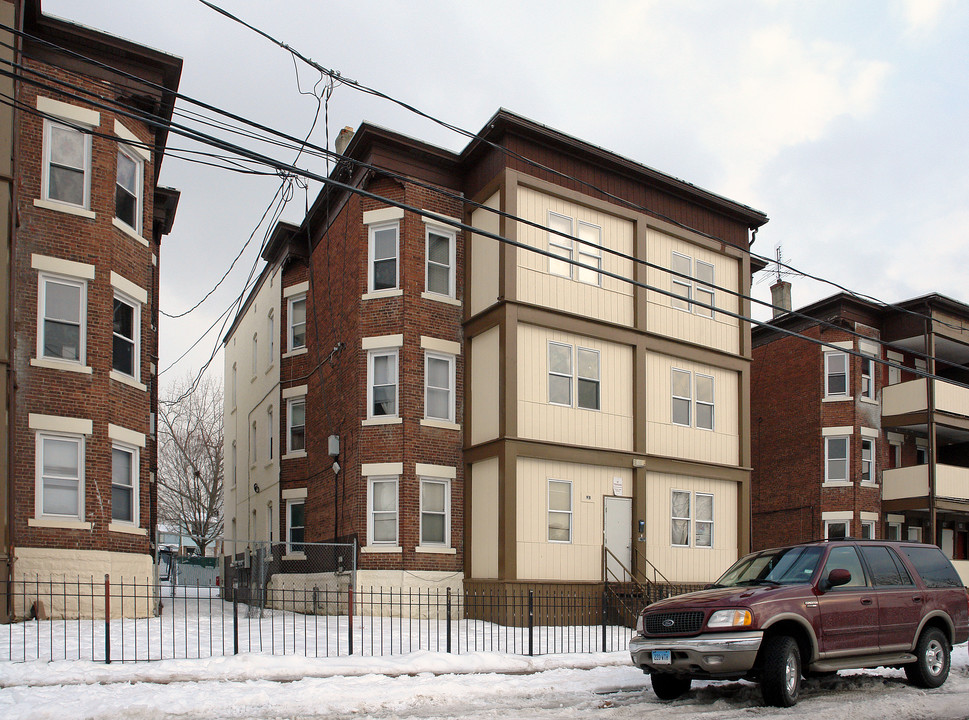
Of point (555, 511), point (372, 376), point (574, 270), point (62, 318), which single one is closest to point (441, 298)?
point (372, 376)

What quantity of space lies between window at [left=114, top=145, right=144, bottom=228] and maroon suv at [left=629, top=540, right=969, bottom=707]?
1371 centimetres

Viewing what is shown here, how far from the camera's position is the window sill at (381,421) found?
2200 cm

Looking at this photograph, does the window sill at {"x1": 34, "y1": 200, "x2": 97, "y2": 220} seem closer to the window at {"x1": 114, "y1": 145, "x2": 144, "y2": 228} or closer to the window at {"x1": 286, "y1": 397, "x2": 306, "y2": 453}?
the window at {"x1": 114, "y1": 145, "x2": 144, "y2": 228}

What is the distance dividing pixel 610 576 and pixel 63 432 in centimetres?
1237

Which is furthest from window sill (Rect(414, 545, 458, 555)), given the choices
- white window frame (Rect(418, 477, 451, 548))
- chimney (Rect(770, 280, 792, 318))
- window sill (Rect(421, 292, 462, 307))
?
chimney (Rect(770, 280, 792, 318))

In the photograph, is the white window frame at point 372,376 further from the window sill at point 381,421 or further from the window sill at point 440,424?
the window sill at point 440,424

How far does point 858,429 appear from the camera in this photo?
31.8m

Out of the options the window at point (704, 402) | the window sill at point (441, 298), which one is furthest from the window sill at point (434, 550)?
the window at point (704, 402)

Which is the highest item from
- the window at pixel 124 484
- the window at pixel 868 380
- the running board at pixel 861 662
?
the window at pixel 868 380


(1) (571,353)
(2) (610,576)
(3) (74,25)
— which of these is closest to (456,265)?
(1) (571,353)

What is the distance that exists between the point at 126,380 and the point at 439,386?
7249 mm

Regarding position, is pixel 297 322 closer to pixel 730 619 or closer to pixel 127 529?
pixel 127 529

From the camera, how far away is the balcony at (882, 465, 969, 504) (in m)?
31.3

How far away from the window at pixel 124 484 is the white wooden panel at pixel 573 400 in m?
8.24
